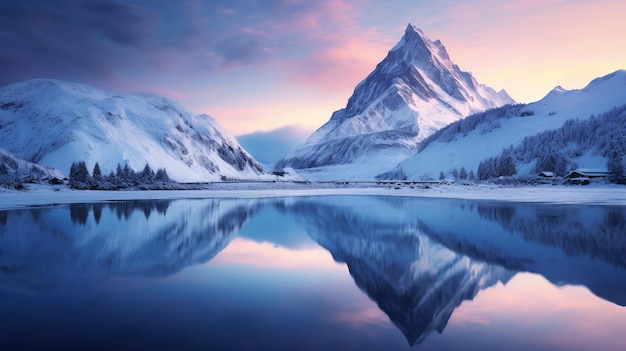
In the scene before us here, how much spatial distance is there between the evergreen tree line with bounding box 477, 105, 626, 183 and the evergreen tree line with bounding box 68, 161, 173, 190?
316ft

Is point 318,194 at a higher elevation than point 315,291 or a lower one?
higher

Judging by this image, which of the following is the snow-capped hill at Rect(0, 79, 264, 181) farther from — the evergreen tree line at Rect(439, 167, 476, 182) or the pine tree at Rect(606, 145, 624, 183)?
the pine tree at Rect(606, 145, 624, 183)

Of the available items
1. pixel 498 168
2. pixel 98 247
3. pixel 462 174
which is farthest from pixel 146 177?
pixel 462 174

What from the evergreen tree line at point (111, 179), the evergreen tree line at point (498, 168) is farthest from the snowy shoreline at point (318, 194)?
the evergreen tree line at point (498, 168)

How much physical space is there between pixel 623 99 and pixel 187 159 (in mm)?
158577

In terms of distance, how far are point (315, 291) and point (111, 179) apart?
9239cm

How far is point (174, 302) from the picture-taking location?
32.1ft

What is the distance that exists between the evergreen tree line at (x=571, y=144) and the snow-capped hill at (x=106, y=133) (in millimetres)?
104142

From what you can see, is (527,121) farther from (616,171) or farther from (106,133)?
(106,133)

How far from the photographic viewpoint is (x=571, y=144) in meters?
135

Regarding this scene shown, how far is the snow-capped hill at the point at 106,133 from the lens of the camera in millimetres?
125062

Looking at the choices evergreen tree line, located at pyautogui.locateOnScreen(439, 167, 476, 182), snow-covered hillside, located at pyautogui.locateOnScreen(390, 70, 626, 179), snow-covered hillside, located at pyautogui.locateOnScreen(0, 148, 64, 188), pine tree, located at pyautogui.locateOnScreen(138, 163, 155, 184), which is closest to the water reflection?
snow-covered hillside, located at pyautogui.locateOnScreen(0, 148, 64, 188)

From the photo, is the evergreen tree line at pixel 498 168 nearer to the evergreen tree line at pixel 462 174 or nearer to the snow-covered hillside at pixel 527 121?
the evergreen tree line at pixel 462 174

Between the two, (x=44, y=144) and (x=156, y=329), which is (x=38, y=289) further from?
(x=44, y=144)
